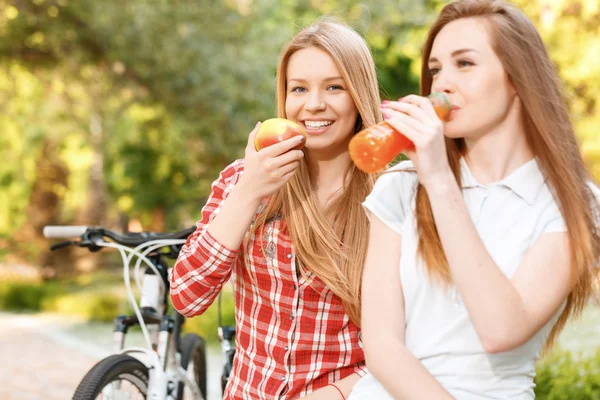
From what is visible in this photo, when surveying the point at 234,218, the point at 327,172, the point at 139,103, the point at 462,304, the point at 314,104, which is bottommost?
the point at 462,304

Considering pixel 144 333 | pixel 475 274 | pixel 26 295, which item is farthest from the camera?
pixel 26 295

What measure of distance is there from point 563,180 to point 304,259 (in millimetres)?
848

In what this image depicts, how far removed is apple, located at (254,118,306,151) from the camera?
2.17 meters

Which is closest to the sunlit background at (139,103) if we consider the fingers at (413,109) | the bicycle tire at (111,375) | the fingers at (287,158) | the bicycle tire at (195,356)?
the bicycle tire at (195,356)

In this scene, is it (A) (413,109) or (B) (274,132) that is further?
(B) (274,132)

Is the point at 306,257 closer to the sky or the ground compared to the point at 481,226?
closer to the sky

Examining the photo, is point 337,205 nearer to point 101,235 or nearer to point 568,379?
point 101,235

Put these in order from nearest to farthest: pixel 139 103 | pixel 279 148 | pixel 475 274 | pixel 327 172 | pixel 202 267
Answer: pixel 475 274 → pixel 279 148 → pixel 202 267 → pixel 327 172 → pixel 139 103

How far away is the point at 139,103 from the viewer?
45.8ft

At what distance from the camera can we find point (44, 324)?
13.3 meters

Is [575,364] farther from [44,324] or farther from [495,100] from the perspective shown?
[44,324]

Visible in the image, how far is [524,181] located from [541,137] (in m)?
0.10

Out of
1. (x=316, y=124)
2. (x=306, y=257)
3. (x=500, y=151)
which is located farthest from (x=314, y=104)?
(x=500, y=151)

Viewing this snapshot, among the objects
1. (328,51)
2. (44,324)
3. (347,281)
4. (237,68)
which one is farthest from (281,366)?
(44,324)
